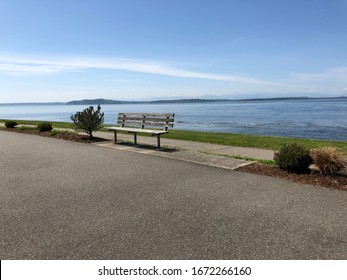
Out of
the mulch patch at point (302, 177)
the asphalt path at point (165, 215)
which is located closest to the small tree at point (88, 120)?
the asphalt path at point (165, 215)

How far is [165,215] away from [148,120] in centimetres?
662

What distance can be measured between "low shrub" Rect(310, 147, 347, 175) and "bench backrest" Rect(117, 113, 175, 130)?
4703 mm

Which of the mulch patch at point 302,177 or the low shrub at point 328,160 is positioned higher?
the low shrub at point 328,160

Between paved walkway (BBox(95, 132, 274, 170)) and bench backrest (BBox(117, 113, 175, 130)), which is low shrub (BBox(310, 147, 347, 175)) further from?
bench backrest (BBox(117, 113, 175, 130))

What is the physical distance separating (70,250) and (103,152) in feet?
20.5

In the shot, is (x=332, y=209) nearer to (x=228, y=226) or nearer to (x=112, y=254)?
(x=228, y=226)

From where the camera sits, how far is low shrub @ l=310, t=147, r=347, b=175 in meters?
6.08

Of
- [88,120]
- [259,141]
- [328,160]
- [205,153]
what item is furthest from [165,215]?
[259,141]

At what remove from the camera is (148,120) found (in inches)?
423

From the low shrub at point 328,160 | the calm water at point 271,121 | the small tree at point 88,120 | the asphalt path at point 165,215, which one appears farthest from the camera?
the calm water at point 271,121

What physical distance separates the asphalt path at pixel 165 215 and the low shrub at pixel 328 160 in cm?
84

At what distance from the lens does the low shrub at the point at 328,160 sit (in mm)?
6082

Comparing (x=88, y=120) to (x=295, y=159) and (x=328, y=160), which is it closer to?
(x=295, y=159)

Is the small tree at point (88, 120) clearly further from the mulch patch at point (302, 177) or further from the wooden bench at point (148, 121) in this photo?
the mulch patch at point (302, 177)
